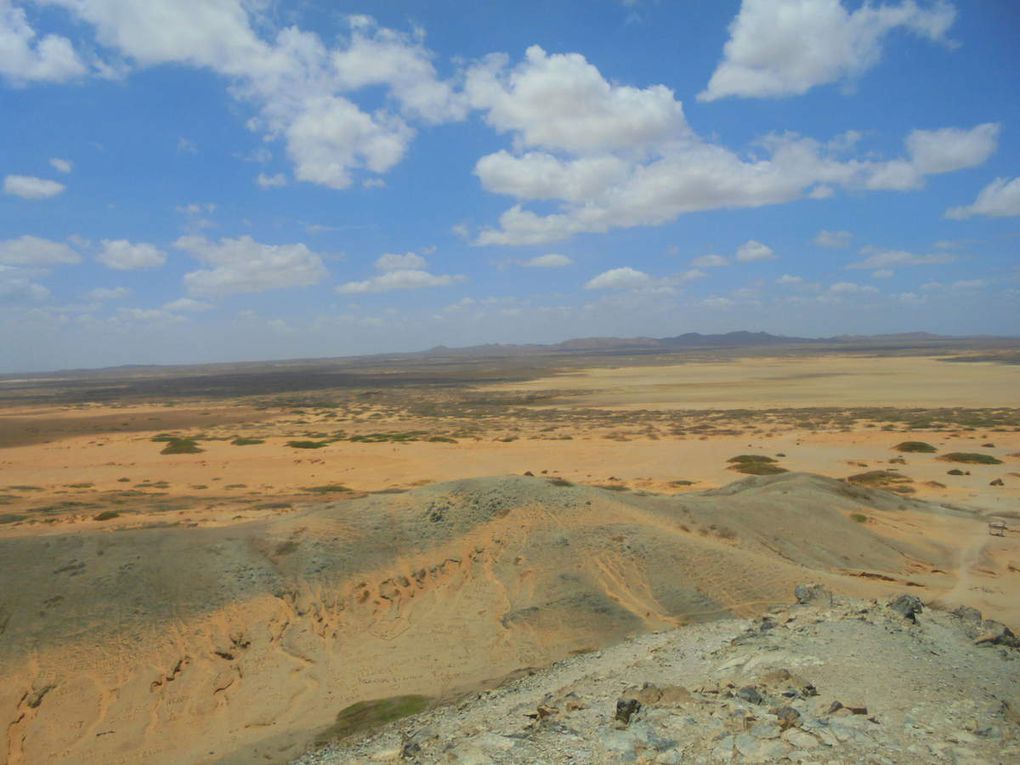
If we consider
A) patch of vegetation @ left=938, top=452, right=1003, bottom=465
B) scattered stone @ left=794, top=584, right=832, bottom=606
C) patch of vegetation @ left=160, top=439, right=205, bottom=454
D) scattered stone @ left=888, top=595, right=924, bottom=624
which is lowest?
patch of vegetation @ left=938, top=452, right=1003, bottom=465

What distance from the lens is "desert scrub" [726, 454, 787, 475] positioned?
35.5 meters

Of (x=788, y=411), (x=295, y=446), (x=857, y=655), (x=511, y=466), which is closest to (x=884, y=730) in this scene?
(x=857, y=655)

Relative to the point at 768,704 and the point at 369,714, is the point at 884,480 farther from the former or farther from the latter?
the point at 369,714

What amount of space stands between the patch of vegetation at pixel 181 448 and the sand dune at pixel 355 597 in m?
32.7

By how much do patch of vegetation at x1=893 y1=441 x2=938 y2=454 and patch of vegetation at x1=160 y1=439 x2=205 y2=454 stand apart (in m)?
51.5

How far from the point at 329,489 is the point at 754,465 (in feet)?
83.3

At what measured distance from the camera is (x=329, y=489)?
33156mm

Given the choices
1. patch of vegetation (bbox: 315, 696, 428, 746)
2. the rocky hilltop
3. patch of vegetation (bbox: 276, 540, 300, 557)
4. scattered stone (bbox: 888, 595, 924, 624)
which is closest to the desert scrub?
scattered stone (bbox: 888, 595, 924, 624)

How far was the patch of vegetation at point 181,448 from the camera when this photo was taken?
46.6 m

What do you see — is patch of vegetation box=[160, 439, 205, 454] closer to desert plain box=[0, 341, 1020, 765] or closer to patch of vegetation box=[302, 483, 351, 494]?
desert plain box=[0, 341, 1020, 765]

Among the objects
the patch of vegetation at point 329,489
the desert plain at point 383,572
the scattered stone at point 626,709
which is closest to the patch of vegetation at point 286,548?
the desert plain at point 383,572

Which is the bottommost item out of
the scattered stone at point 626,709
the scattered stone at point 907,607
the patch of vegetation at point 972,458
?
the patch of vegetation at point 972,458

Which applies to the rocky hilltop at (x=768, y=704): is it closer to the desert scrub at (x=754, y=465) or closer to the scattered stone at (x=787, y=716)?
the scattered stone at (x=787, y=716)

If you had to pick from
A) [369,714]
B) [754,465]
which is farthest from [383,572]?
[754,465]
